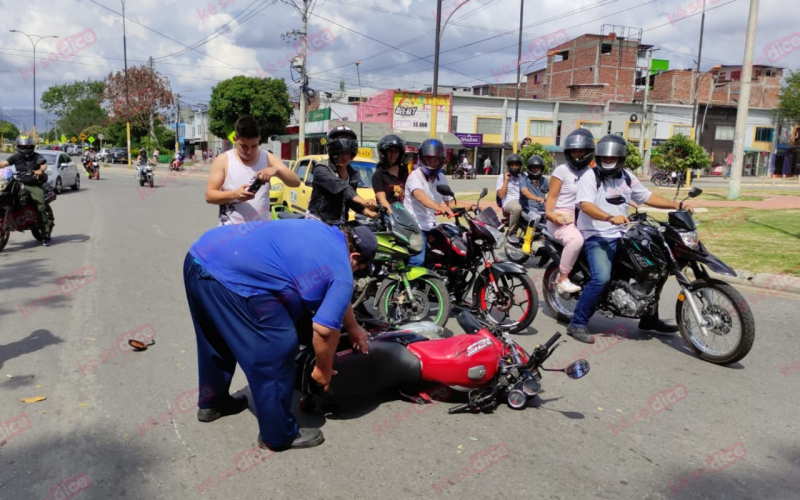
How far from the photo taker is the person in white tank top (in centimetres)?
486

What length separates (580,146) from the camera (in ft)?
20.1

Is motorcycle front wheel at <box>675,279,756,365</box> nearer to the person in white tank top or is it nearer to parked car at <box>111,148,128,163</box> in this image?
the person in white tank top

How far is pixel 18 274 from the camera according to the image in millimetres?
8047

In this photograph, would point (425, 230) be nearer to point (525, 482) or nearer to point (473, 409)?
point (473, 409)

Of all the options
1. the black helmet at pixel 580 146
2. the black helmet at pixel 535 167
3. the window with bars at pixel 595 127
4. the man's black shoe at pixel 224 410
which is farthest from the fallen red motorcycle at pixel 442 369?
the window with bars at pixel 595 127

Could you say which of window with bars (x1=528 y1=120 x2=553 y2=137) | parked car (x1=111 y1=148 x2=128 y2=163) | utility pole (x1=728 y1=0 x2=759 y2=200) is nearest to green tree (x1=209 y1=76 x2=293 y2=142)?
parked car (x1=111 y1=148 x2=128 y2=163)

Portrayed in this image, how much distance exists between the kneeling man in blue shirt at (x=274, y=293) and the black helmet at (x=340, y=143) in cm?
231

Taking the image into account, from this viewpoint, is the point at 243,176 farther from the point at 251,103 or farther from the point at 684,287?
the point at 251,103

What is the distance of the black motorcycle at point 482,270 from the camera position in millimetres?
5591

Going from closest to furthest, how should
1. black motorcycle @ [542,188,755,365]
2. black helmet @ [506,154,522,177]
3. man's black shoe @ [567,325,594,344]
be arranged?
black motorcycle @ [542,188,755,365], man's black shoe @ [567,325,594,344], black helmet @ [506,154,522,177]

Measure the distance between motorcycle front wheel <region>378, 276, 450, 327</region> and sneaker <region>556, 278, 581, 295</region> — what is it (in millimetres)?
1139

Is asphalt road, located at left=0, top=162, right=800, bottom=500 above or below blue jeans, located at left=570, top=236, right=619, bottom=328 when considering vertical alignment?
below

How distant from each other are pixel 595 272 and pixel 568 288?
1.13ft

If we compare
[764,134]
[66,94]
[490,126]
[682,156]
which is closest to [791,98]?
[764,134]
